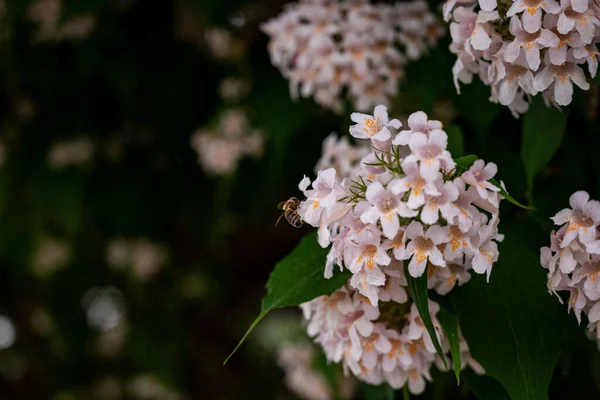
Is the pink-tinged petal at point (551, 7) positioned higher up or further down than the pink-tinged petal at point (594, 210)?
higher up

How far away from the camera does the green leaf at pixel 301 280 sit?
0.74 m

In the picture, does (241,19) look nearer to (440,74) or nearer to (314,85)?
(314,85)

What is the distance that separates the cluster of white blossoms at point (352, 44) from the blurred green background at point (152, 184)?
0.05m

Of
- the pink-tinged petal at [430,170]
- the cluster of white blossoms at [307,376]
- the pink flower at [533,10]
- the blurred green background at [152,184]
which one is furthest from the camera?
the cluster of white blossoms at [307,376]

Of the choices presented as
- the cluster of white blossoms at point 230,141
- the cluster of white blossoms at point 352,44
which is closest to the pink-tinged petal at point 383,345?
the cluster of white blossoms at point 352,44

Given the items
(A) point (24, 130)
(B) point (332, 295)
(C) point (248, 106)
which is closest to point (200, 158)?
(C) point (248, 106)

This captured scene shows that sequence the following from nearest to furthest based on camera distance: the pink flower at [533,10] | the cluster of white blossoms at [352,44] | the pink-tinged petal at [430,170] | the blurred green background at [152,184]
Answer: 1. the pink-tinged petal at [430,170]
2. the pink flower at [533,10]
3. the cluster of white blossoms at [352,44]
4. the blurred green background at [152,184]

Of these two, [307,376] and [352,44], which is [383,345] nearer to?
[352,44]

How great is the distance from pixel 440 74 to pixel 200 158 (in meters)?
0.74

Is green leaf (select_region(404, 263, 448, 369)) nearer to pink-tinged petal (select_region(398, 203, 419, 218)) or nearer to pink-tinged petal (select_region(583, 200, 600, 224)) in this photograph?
pink-tinged petal (select_region(398, 203, 419, 218))

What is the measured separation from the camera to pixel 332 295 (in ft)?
2.60

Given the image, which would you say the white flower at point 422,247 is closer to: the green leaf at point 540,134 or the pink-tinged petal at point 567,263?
the pink-tinged petal at point 567,263

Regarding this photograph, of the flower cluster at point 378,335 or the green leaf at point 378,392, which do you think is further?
the green leaf at point 378,392

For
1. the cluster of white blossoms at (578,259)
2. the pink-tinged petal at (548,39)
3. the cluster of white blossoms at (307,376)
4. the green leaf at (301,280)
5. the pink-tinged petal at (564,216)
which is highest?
the pink-tinged petal at (548,39)
